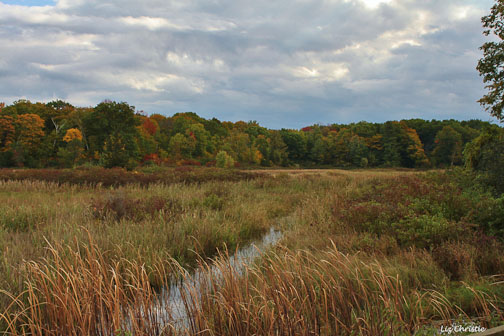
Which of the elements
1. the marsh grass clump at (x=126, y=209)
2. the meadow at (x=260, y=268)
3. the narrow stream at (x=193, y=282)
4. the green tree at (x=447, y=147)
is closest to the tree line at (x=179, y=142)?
the green tree at (x=447, y=147)

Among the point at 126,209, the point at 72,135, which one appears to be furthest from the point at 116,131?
the point at 126,209

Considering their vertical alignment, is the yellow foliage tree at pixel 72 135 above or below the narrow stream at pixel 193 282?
above

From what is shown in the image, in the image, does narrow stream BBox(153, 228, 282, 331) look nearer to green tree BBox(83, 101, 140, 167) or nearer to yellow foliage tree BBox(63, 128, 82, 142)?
green tree BBox(83, 101, 140, 167)

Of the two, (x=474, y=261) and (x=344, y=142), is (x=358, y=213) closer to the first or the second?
(x=474, y=261)

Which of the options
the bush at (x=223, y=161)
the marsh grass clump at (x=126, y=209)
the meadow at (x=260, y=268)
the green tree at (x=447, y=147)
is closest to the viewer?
the meadow at (x=260, y=268)

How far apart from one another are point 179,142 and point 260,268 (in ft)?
185

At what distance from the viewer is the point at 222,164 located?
52844 millimetres

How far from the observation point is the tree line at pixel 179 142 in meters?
39.2

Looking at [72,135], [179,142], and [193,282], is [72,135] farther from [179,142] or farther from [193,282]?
[193,282]

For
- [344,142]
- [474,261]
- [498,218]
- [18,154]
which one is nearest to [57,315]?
[474,261]

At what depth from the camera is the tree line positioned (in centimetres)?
3919

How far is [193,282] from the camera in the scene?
4051 mm

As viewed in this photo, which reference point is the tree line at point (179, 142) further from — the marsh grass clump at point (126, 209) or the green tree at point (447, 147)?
the marsh grass clump at point (126, 209)

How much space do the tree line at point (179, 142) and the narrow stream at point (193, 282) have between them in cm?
1651
